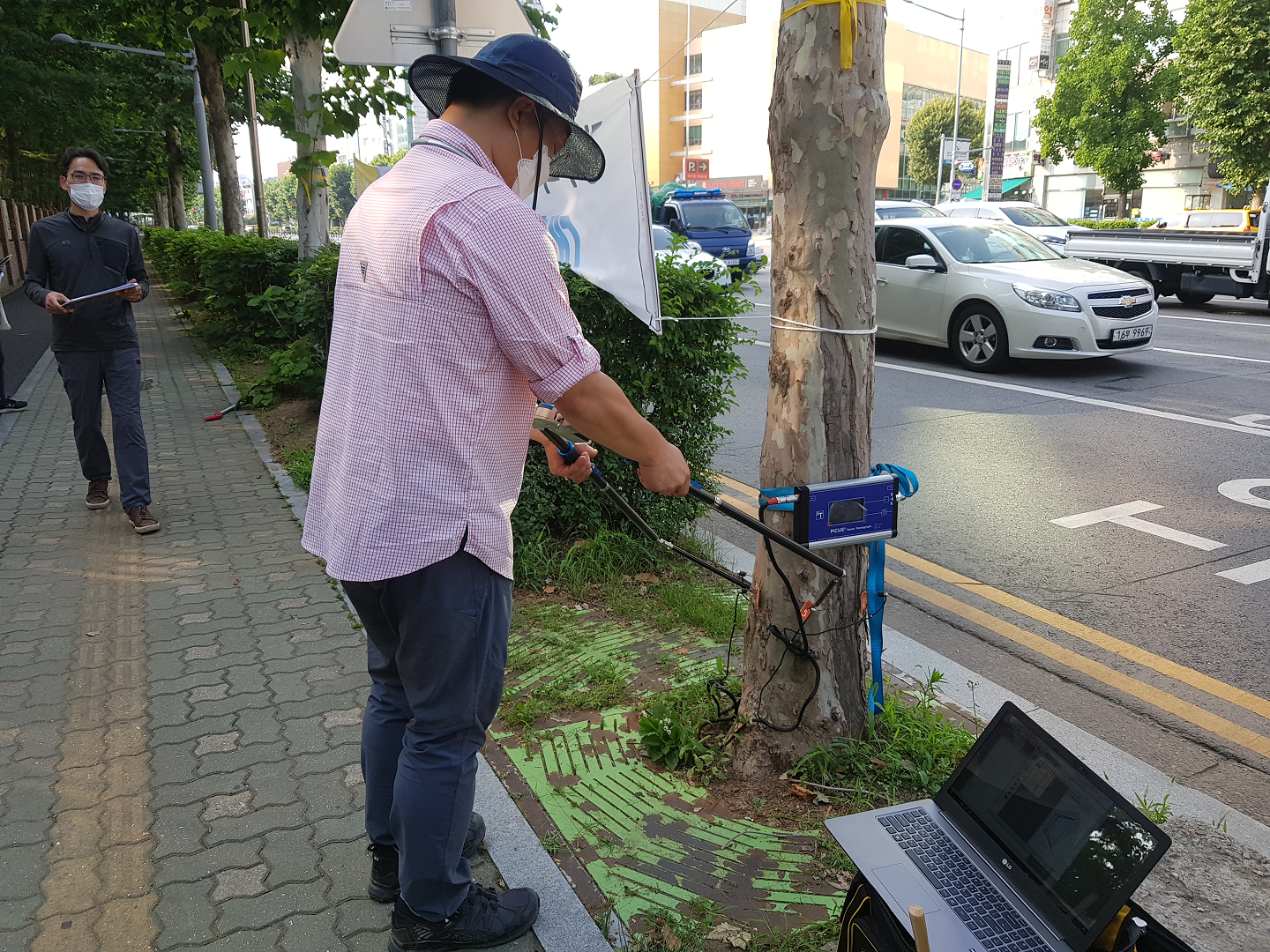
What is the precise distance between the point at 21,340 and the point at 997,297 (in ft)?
49.8

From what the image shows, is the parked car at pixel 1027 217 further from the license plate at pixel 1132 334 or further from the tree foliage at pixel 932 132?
the tree foliage at pixel 932 132

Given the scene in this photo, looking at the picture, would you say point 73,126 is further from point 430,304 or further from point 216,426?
point 430,304

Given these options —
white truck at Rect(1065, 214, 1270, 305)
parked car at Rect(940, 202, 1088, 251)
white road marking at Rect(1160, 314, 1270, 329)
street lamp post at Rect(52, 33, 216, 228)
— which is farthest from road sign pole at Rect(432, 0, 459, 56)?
parked car at Rect(940, 202, 1088, 251)

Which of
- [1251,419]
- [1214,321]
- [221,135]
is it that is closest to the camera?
[1251,419]

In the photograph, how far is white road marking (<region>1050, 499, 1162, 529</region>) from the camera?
585cm

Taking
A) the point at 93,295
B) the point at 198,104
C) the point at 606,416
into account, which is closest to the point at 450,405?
the point at 606,416

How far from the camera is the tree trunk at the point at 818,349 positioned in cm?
275

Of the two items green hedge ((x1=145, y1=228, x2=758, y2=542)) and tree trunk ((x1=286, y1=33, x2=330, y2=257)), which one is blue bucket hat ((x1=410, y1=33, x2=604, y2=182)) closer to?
green hedge ((x1=145, y1=228, x2=758, y2=542))

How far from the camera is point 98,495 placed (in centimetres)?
621

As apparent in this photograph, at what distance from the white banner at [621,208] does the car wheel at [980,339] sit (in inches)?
284

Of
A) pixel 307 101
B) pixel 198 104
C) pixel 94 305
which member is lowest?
pixel 94 305

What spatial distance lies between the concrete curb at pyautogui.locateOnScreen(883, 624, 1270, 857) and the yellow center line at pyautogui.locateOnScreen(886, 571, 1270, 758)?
442 millimetres

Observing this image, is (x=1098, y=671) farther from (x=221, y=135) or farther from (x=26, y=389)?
(x=221, y=135)

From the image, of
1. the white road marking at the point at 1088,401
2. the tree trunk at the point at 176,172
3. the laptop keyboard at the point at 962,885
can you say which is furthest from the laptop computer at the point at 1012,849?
the tree trunk at the point at 176,172
